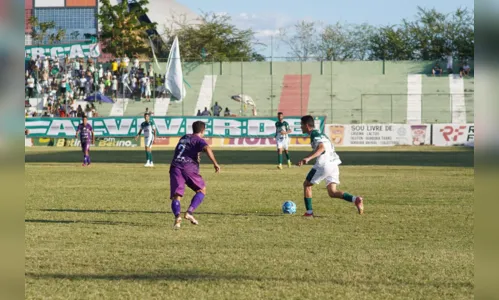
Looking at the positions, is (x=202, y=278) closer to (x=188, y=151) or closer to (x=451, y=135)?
(x=188, y=151)

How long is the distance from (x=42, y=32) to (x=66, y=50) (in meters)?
15.0

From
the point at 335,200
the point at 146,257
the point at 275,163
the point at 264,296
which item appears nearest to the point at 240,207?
the point at 335,200

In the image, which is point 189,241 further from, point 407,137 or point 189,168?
point 407,137

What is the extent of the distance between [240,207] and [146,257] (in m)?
7.17

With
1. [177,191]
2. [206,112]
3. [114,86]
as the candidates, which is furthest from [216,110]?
[177,191]

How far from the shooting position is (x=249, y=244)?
11328 mm

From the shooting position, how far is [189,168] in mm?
13703

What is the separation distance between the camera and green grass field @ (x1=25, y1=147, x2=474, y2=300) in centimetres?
793

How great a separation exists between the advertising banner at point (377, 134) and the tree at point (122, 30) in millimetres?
24294

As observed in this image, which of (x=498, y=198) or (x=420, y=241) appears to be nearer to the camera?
(x=498, y=198)

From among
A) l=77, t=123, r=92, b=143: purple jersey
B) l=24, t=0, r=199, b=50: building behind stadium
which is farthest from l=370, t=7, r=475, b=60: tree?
l=77, t=123, r=92, b=143: purple jersey

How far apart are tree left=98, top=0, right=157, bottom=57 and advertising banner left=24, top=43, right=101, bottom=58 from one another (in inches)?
265

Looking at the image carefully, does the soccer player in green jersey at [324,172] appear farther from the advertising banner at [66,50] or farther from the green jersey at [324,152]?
the advertising banner at [66,50]

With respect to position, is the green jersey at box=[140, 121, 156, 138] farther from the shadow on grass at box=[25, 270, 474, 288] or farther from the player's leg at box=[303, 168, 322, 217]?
the shadow on grass at box=[25, 270, 474, 288]
